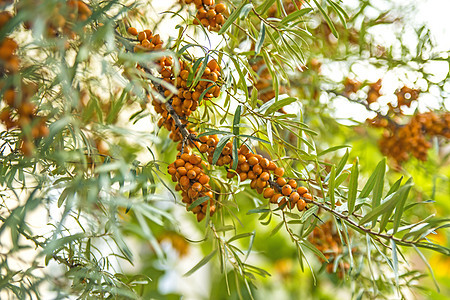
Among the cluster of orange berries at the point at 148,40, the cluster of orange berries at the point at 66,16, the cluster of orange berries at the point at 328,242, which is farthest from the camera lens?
the cluster of orange berries at the point at 328,242

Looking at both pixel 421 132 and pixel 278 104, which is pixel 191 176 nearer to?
pixel 278 104

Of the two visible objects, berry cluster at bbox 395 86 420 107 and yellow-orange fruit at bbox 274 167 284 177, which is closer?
yellow-orange fruit at bbox 274 167 284 177

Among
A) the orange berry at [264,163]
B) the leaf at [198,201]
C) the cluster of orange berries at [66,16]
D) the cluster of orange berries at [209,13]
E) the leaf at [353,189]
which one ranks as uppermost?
the cluster of orange berries at [209,13]

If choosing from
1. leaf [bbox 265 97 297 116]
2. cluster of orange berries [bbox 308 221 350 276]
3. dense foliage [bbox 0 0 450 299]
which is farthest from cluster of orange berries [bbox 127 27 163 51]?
cluster of orange berries [bbox 308 221 350 276]

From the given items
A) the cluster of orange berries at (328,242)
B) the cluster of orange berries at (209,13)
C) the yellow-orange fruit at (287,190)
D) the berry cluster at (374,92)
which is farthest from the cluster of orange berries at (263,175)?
the berry cluster at (374,92)

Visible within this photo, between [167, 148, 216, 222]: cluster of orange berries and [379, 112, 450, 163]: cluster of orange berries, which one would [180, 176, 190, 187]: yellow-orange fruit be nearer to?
[167, 148, 216, 222]: cluster of orange berries

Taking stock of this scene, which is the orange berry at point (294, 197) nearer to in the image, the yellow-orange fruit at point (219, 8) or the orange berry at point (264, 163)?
the orange berry at point (264, 163)

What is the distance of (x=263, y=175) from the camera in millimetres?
350

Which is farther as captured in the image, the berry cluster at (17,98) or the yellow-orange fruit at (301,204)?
the yellow-orange fruit at (301,204)

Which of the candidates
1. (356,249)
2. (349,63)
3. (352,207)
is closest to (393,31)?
(349,63)

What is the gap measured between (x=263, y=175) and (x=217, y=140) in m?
0.06

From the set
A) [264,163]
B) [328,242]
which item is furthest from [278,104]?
[328,242]

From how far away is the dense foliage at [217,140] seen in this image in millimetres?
260

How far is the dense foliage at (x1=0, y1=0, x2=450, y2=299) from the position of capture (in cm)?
26
